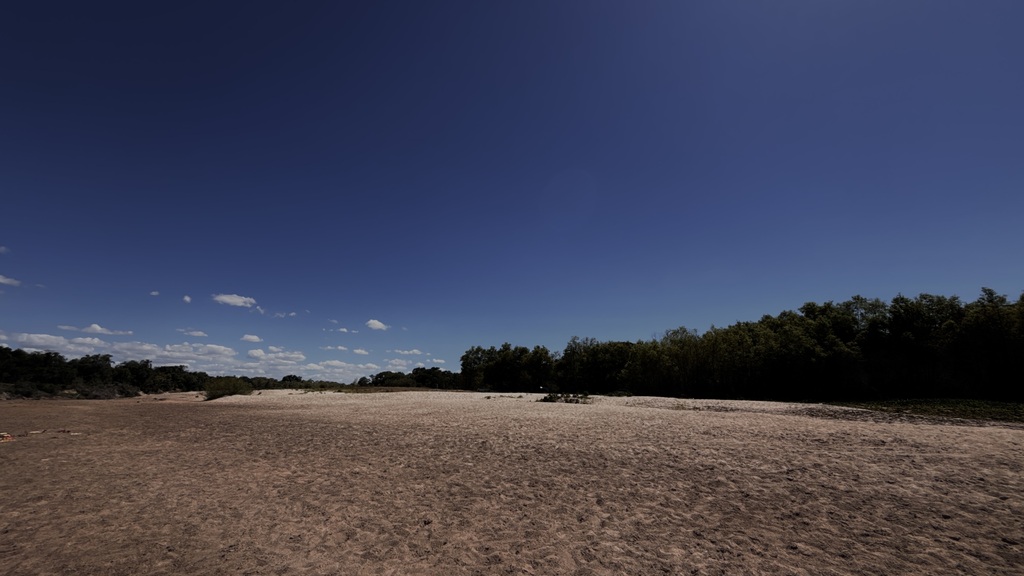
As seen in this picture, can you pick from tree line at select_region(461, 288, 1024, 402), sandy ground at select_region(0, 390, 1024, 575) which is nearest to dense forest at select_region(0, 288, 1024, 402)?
tree line at select_region(461, 288, 1024, 402)

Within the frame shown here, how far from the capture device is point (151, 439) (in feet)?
54.5

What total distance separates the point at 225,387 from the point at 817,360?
8304 centimetres

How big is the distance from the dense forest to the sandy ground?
115 feet

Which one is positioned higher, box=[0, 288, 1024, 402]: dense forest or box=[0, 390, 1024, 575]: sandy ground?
box=[0, 288, 1024, 402]: dense forest

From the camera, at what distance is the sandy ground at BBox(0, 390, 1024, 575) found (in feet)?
19.6

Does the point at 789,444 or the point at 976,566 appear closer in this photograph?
the point at 976,566

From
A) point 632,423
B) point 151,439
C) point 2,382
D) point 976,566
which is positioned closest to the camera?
point 976,566

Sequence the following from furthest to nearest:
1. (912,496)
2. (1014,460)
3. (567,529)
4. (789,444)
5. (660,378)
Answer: (660,378), (789,444), (1014,460), (912,496), (567,529)

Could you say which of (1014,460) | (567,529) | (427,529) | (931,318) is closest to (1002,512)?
(1014,460)

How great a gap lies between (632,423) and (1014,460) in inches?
459

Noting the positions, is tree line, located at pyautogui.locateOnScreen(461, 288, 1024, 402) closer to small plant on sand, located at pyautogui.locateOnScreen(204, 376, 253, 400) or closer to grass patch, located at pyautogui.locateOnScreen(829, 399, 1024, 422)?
grass patch, located at pyautogui.locateOnScreen(829, 399, 1024, 422)

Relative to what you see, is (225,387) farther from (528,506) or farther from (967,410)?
(967,410)

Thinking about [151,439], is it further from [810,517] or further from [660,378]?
[660,378]

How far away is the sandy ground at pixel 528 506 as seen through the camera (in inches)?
236
